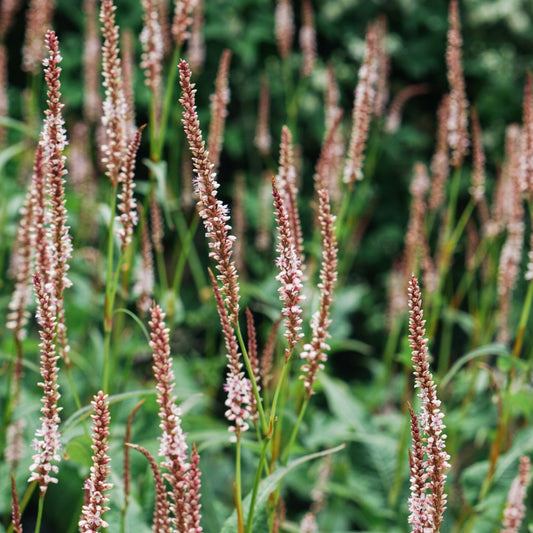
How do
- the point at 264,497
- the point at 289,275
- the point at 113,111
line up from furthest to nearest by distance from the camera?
the point at 113,111 → the point at 264,497 → the point at 289,275

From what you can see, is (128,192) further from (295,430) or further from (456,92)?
(456,92)

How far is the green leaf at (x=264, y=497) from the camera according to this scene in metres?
1.29

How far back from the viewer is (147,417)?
247 centimetres

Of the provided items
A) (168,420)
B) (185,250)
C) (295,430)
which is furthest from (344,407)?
(168,420)

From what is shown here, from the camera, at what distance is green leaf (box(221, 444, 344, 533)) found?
1290mm

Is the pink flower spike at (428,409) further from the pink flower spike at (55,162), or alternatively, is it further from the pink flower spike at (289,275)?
the pink flower spike at (55,162)

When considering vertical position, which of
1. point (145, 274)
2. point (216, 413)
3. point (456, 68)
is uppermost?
point (456, 68)

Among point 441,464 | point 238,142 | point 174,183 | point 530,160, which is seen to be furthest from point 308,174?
point 441,464

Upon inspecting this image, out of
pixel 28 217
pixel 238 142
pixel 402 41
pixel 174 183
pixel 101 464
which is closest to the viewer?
pixel 101 464

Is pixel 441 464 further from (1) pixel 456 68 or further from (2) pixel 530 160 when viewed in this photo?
(1) pixel 456 68

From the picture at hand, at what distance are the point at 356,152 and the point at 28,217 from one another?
0.97 metres

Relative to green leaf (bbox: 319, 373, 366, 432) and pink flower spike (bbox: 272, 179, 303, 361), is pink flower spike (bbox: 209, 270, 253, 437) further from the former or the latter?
green leaf (bbox: 319, 373, 366, 432)

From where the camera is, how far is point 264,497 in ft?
4.35

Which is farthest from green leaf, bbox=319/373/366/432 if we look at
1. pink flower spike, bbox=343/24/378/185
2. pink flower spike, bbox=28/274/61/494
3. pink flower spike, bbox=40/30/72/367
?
pink flower spike, bbox=28/274/61/494
